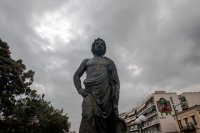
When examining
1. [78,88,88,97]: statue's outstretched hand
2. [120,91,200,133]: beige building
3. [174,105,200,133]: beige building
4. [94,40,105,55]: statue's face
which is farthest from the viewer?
[120,91,200,133]: beige building

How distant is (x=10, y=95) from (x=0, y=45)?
4936mm

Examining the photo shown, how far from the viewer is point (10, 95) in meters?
19.0

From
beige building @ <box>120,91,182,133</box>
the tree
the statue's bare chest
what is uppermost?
beige building @ <box>120,91,182,133</box>

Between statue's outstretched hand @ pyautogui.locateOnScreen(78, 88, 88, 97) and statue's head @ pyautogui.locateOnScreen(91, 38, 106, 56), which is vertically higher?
statue's head @ pyautogui.locateOnScreen(91, 38, 106, 56)

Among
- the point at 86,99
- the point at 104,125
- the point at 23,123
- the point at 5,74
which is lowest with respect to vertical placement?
the point at 104,125

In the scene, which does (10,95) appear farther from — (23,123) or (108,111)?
(108,111)

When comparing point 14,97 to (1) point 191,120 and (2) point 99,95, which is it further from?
(1) point 191,120

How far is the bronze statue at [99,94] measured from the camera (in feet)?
14.4

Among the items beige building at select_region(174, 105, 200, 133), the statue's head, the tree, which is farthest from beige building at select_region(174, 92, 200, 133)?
the statue's head

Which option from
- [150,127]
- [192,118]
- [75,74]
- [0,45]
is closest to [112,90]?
[75,74]

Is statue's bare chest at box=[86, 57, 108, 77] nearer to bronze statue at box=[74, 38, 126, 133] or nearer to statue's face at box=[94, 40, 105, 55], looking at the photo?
bronze statue at box=[74, 38, 126, 133]

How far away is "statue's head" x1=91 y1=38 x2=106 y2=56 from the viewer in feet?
17.9

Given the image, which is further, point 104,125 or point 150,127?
point 150,127

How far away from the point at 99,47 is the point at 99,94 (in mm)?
1348
